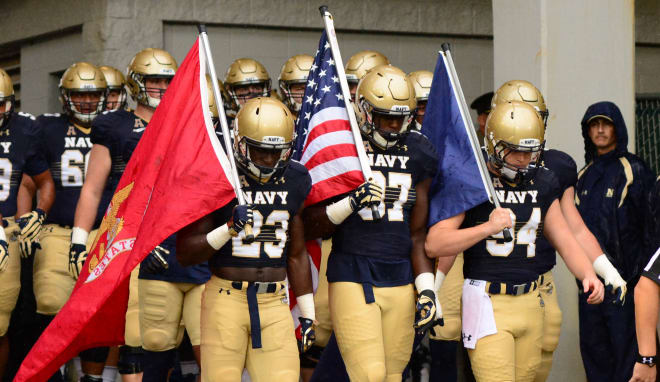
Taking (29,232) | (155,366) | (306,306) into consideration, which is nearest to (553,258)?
(306,306)

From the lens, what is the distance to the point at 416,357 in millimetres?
8594

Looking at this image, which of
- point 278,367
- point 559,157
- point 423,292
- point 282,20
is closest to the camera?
point 278,367

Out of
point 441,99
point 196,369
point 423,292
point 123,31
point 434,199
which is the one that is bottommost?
point 196,369

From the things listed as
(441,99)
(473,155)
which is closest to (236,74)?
(441,99)

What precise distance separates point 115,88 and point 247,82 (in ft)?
4.31

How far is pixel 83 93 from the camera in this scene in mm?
8680

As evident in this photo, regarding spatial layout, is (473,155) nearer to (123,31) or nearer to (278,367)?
(278,367)

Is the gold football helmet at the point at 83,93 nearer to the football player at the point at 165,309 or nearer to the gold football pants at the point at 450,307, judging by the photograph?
the football player at the point at 165,309

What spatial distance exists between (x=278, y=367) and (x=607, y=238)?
3668 millimetres

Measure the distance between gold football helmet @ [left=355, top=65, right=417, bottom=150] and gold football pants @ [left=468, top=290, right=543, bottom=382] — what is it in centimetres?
113

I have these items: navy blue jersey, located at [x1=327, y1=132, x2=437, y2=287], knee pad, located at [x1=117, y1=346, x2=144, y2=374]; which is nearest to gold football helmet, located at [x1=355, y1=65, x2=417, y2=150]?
navy blue jersey, located at [x1=327, y1=132, x2=437, y2=287]

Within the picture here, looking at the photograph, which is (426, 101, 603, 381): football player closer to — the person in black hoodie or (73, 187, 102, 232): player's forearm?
the person in black hoodie

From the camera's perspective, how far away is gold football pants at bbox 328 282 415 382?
20.9 ft

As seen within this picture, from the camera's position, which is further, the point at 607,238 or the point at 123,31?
the point at 123,31
